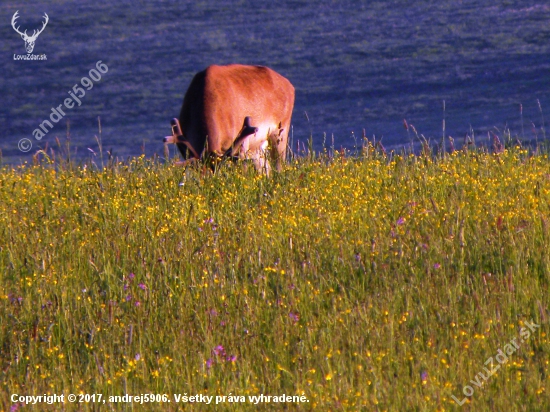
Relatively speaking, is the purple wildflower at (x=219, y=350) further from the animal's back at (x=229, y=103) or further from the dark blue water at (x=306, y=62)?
the dark blue water at (x=306, y=62)

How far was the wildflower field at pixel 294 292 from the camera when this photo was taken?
4.68 metres

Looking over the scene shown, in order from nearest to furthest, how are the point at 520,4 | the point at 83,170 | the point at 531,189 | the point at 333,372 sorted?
the point at 333,372, the point at 531,189, the point at 83,170, the point at 520,4

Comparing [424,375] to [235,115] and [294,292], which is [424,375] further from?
[235,115]

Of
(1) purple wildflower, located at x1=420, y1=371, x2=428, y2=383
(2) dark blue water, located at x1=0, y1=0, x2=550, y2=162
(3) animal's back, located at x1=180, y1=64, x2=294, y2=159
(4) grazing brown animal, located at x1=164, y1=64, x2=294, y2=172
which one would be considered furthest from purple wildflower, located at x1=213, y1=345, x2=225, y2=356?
(2) dark blue water, located at x1=0, y1=0, x2=550, y2=162

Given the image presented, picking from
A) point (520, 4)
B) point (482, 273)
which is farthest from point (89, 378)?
point (520, 4)

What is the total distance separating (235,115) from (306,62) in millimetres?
30521

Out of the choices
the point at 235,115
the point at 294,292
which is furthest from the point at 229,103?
the point at 294,292

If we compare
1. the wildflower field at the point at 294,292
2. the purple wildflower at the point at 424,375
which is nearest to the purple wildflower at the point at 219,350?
the wildflower field at the point at 294,292

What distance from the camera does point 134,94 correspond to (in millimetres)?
38312

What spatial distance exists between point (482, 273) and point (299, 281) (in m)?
1.14

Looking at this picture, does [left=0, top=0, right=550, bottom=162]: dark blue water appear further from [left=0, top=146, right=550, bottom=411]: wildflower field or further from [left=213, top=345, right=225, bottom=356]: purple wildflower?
[left=213, top=345, right=225, bottom=356]: purple wildflower

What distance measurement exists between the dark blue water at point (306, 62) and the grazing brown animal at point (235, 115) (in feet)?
37.0

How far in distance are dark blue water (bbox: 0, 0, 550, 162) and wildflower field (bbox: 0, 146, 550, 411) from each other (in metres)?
15.5

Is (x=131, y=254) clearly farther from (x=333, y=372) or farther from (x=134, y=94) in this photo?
(x=134, y=94)
